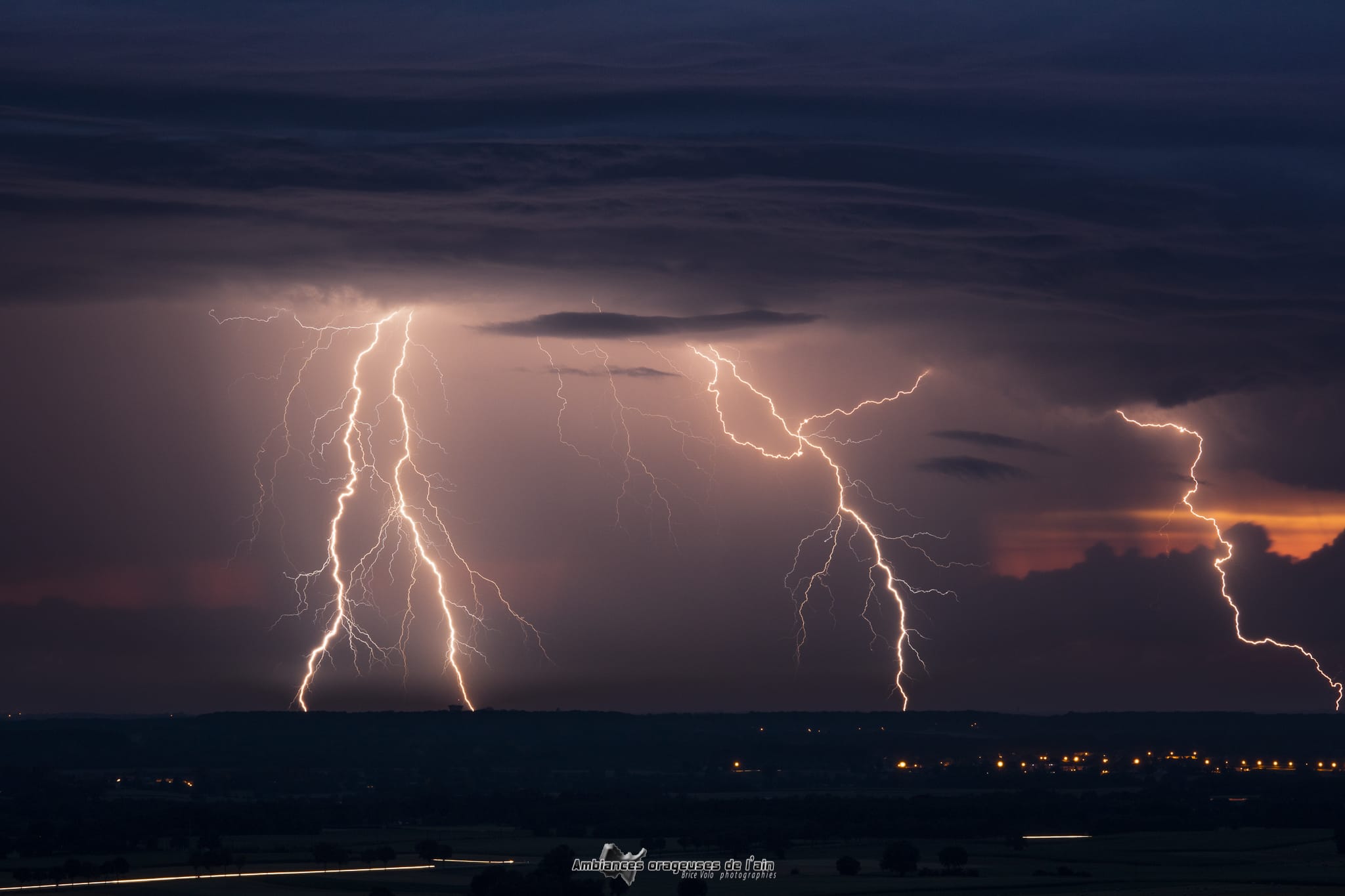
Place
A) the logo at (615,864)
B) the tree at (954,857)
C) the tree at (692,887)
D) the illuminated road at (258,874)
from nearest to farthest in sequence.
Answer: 1. the tree at (692,887)
2. the logo at (615,864)
3. the illuminated road at (258,874)
4. the tree at (954,857)

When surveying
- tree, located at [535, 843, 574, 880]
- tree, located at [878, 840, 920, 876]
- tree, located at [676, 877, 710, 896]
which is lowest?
tree, located at [676, 877, 710, 896]

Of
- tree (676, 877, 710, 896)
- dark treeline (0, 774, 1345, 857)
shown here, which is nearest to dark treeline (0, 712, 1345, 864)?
dark treeline (0, 774, 1345, 857)

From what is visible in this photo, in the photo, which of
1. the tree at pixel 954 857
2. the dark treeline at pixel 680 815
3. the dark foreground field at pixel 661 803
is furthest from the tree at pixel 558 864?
the tree at pixel 954 857

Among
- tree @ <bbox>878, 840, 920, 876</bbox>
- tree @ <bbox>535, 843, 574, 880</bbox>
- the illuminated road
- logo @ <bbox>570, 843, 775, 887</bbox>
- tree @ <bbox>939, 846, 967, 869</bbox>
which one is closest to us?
tree @ <bbox>535, 843, 574, 880</bbox>

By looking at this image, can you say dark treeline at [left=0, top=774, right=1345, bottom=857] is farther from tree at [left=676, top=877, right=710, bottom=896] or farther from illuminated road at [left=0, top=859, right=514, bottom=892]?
tree at [left=676, top=877, right=710, bottom=896]

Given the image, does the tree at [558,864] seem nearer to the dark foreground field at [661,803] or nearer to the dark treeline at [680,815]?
the dark foreground field at [661,803]

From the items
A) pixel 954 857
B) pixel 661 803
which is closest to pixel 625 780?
pixel 661 803
